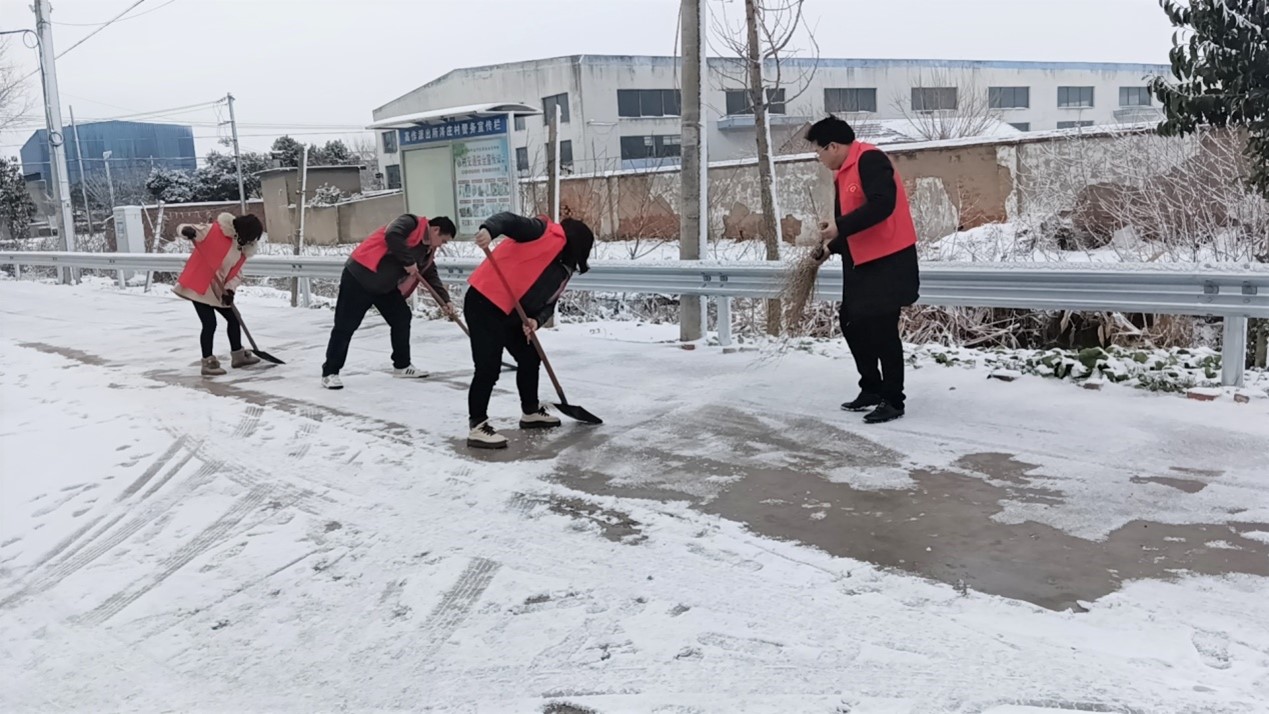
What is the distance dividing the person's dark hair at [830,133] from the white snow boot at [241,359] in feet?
18.9

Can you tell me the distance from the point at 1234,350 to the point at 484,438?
4.69m

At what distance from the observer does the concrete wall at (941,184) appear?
1345cm

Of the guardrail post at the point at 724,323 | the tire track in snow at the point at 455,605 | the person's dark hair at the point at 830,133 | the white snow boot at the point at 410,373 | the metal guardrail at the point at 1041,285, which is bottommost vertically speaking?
the tire track in snow at the point at 455,605

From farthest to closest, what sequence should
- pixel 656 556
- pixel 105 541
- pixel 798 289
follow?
pixel 798 289
pixel 105 541
pixel 656 556

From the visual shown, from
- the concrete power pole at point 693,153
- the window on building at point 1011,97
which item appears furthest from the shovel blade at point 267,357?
the window on building at point 1011,97

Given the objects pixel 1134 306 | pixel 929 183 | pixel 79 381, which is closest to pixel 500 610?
pixel 1134 306

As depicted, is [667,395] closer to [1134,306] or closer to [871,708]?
[1134,306]

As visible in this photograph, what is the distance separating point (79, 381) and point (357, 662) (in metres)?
6.64

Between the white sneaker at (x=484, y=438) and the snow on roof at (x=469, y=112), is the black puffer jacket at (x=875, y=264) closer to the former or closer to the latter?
the white sneaker at (x=484, y=438)

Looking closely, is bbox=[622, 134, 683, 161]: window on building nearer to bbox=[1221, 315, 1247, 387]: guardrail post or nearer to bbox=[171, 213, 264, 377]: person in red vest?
bbox=[171, 213, 264, 377]: person in red vest

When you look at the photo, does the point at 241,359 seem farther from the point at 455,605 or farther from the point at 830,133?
the point at 455,605

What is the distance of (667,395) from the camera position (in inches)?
290

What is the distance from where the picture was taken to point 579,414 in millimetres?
6547

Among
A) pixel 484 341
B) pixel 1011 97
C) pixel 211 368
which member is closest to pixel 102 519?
pixel 484 341
